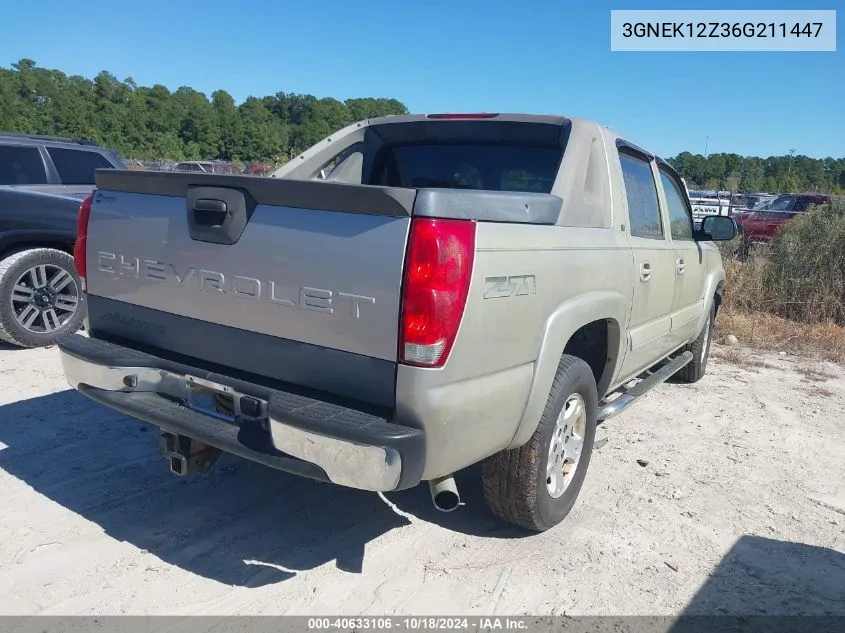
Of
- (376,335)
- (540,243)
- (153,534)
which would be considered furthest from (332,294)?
(153,534)

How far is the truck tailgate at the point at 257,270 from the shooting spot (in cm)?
245

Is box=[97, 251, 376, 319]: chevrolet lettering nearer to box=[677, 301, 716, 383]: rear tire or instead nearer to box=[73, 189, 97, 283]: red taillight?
box=[73, 189, 97, 283]: red taillight

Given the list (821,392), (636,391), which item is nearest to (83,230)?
(636,391)

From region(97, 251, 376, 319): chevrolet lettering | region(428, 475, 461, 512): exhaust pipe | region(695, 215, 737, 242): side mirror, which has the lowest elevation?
region(428, 475, 461, 512): exhaust pipe

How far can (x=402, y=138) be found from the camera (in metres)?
4.45

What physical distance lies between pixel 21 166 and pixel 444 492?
6322mm

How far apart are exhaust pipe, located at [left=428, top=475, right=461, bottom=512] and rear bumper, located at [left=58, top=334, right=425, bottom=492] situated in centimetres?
34

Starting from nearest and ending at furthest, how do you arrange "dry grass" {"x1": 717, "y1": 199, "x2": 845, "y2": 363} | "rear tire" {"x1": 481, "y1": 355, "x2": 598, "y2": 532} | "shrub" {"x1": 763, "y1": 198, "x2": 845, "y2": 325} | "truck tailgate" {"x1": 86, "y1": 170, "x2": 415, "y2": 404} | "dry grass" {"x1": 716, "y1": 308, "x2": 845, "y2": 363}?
"truck tailgate" {"x1": 86, "y1": 170, "x2": 415, "y2": 404}
"rear tire" {"x1": 481, "y1": 355, "x2": 598, "y2": 532}
"dry grass" {"x1": 716, "y1": 308, "x2": 845, "y2": 363}
"dry grass" {"x1": 717, "y1": 199, "x2": 845, "y2": 363}
"shrub" {"x1": 763, "y1": 198, "x2": 845, "y2": 325}

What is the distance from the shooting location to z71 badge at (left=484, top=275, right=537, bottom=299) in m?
2.52

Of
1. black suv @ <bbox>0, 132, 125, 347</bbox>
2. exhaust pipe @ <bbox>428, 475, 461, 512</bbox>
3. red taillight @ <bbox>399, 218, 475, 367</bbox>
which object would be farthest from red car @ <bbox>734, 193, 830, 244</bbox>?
red taillight @ <bbox>399, 218, 475, 367</bbox>

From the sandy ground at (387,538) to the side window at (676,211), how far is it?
1.59m

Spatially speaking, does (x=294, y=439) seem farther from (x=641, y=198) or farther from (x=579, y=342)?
(x=641, y=198)

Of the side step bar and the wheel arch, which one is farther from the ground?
the wheel arch

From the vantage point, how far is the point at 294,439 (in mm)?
2455
